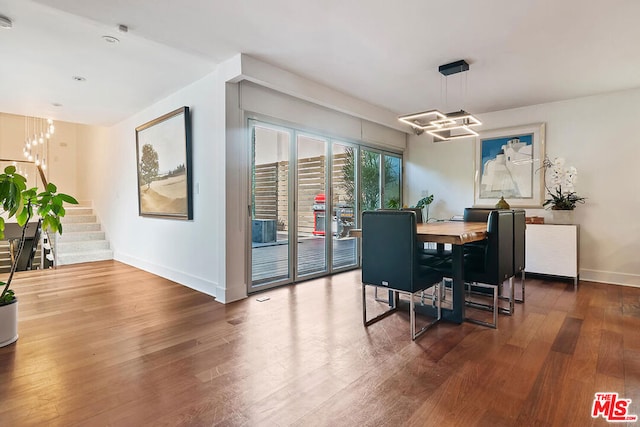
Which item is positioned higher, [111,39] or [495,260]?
[111,39]

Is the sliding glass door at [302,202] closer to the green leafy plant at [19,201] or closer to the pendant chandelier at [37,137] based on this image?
the green leafy plant at [19,201]

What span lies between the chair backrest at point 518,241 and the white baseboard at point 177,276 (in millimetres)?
3121

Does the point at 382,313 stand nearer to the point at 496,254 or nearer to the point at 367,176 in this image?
the point at 496,254

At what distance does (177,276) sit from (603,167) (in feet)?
19.7

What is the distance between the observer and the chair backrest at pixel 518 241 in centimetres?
310

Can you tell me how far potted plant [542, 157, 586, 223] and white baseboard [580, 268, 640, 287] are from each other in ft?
2.60

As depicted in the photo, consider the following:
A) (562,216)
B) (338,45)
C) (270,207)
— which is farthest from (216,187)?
(562,216)

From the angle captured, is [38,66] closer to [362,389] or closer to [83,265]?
[83,265]

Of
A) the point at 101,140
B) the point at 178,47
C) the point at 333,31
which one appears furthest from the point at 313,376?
the point at 101,140

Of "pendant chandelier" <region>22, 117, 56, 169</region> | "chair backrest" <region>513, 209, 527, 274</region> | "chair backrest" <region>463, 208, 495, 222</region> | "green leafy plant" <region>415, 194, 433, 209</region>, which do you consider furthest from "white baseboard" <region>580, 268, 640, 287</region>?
"pendant chandelier" <region>22, 117, 56, 169</region>

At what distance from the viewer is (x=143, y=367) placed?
83.0 inches

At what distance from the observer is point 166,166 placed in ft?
14.7

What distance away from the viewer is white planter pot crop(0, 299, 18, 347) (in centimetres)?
242

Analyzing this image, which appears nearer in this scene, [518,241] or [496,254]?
[496,254]
